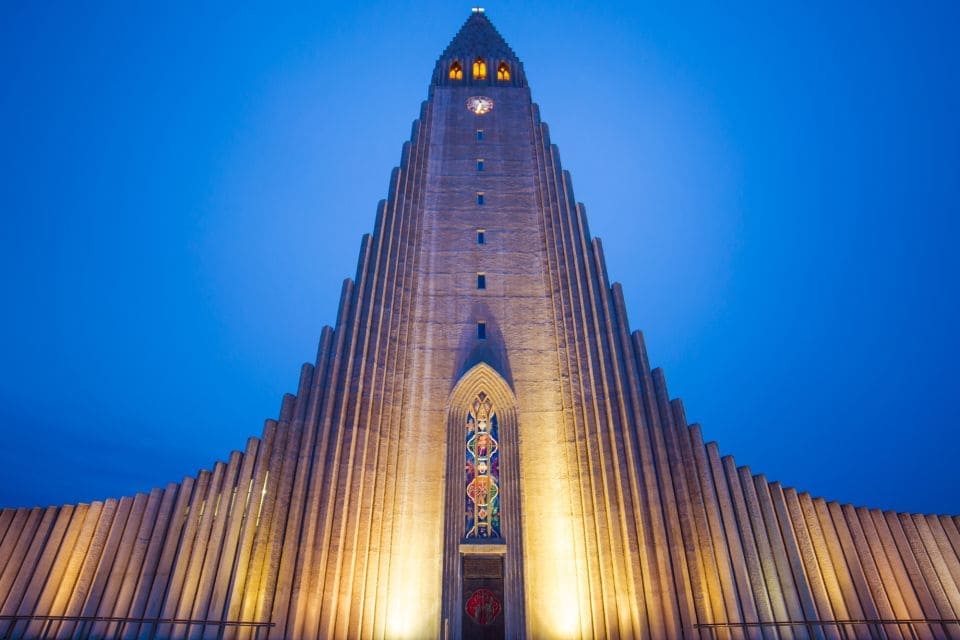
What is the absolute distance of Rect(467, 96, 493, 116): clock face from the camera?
23625mm

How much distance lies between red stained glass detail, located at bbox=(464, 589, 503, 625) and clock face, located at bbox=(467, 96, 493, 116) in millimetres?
17536

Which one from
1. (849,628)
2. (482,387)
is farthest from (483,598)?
(849,628)

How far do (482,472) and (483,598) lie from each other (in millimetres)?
3122

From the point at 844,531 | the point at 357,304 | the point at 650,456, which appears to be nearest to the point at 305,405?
the point at 357,304

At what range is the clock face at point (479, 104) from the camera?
23625 mm

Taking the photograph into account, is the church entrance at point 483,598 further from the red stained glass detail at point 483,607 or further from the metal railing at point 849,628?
the metal railing at point 849,628

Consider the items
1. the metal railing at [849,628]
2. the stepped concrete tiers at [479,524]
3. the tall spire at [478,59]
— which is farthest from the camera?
the tall spire at [478,59]

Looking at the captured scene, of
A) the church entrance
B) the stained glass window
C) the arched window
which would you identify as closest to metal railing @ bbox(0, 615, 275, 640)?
the church entrance

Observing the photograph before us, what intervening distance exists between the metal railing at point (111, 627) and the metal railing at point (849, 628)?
9.67 metres

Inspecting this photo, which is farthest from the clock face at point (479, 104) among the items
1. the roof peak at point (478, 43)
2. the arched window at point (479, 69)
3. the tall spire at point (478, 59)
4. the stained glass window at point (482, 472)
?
the stained glass window at point (482, 472)

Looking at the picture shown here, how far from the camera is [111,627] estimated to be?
13055 millimetres

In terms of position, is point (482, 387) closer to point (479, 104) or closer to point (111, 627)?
point (111, 627)

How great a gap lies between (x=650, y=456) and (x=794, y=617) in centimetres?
447

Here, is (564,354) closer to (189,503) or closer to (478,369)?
(478,369)
